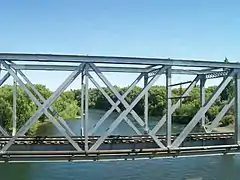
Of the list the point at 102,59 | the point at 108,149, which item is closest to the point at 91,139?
the point at 108,149

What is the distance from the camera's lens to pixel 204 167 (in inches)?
981

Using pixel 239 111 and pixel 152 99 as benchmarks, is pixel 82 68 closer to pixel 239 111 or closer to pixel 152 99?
pixel 239 111

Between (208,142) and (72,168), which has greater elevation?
(208,142)

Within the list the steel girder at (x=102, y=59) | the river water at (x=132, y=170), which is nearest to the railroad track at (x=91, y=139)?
the steel girder at (x=102, y=59)

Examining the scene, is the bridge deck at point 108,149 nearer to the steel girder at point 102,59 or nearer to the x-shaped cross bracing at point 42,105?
the x-shaped cross bracing at point 42,105

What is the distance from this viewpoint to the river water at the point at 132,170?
21953 millimetres

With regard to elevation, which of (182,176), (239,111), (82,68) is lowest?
(182,176)

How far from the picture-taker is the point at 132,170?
23.6 meters

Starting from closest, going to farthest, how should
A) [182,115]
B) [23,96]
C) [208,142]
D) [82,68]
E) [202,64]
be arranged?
[82,68]
[202,64]
[208,142]
[23,96]
[182,115]

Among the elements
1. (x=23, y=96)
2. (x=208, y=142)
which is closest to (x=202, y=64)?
(x=208, y=142)

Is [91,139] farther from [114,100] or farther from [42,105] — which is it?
[114,100]

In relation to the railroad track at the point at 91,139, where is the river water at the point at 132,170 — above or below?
below

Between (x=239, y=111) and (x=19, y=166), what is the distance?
1523cm

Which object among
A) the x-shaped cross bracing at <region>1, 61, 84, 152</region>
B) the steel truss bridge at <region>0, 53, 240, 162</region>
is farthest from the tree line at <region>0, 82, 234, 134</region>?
the x-shaped cross bracing at <region>1, 61, 84, 152</region>
